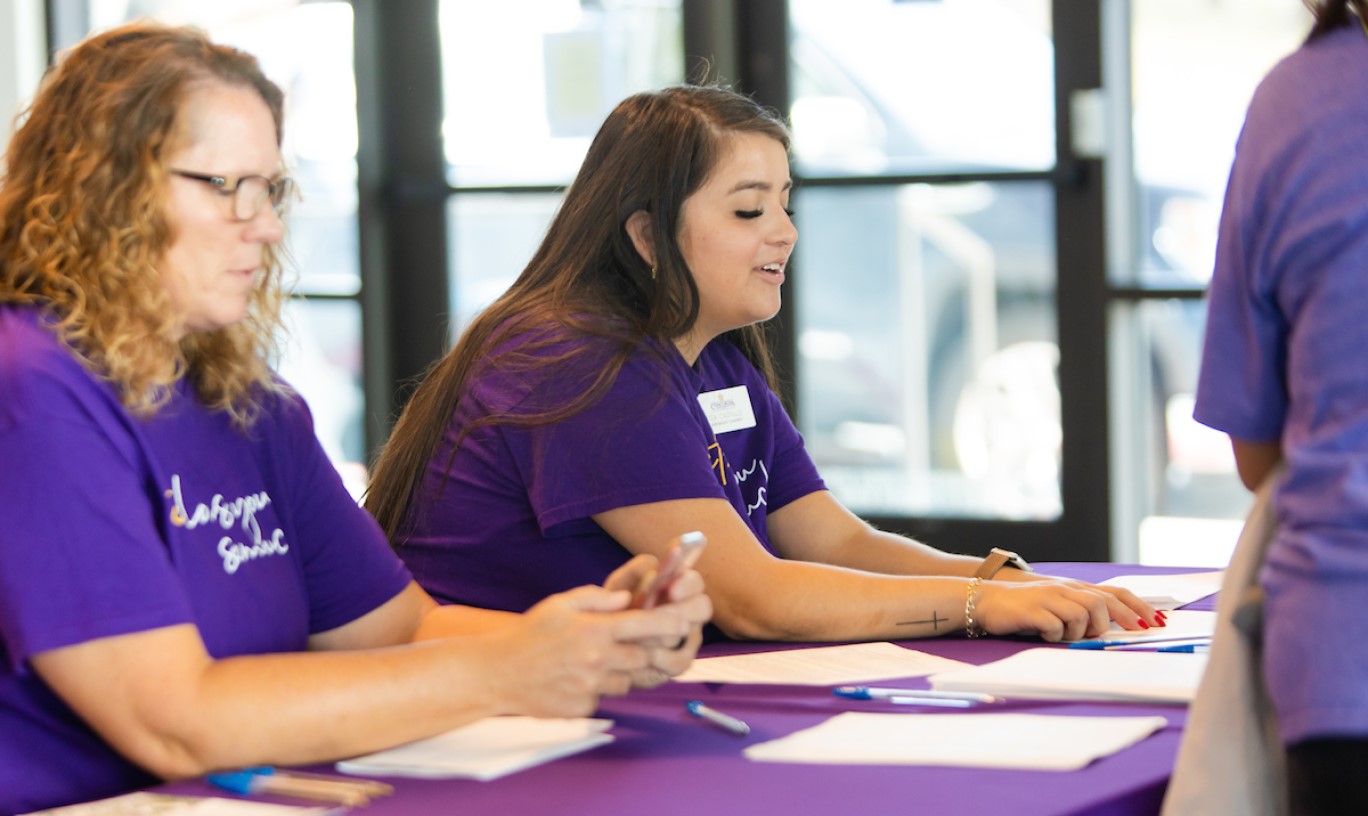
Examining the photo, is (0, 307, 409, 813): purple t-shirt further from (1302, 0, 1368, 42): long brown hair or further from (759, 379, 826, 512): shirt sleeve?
(1302, 0, 1368, 42): long brown hair

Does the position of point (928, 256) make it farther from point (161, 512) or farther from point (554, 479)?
point (161, 512)

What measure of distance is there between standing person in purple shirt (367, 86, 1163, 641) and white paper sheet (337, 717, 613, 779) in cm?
42

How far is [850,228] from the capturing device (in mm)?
4359

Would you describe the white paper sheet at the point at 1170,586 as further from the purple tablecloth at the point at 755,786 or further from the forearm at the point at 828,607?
the purple tablecloth at the point at 755,786

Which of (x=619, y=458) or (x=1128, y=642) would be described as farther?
(x=619, y=458)

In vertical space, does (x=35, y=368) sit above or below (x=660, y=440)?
above

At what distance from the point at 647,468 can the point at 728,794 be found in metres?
0.67

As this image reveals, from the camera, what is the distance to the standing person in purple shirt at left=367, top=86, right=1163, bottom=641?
6.11 feet

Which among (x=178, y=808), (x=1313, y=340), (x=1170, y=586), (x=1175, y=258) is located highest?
(x=1313, y=340)

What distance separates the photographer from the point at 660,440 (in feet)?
6.17

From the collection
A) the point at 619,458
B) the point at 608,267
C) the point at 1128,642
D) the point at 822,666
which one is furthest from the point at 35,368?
the point at 1128,642

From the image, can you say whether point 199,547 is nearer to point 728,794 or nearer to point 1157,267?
point 728,794

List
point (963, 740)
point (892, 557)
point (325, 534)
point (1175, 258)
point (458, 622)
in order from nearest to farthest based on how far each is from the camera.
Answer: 1. point (963, 740)
2. point (325, 534)
3. point (458, 622)
4. point (892, 557)
5. point (1175, 258)

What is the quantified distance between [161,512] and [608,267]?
0.87 metres
